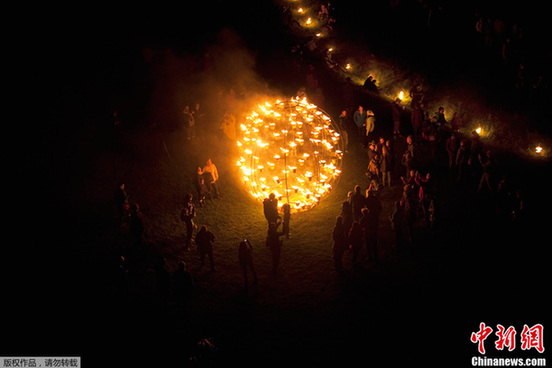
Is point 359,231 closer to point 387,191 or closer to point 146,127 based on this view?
point 387,191

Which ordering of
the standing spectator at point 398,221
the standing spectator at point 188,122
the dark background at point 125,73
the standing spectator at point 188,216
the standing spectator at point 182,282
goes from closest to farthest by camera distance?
the standing spectator at point 182,282 → the dark background at point 125,73 → the standing spectator at point 398,221 → the standing spectator at point 188,216 → the standing spectator at point 188,122

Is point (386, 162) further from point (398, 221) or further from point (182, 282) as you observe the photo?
point (182, 282)

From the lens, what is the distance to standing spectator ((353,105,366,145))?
15.8 meters

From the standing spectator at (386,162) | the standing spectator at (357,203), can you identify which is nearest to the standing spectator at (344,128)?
the standing spectator at (386,162)

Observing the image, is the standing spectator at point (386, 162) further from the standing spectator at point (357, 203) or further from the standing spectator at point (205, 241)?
the standing spectator at point (205, 241)

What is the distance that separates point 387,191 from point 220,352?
825 cm

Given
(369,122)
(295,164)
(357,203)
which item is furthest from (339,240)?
(369,122)

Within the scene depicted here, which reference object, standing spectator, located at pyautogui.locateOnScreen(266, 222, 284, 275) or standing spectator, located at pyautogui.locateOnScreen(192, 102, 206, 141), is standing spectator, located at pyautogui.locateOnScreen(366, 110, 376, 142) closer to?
standing spectator, located at pyautogui.locateOnScreen(192, 102, 206, 141)

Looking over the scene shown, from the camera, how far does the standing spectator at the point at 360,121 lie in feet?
51.9

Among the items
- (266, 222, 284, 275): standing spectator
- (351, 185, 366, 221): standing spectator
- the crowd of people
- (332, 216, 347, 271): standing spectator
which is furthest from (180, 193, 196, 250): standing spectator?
(351, 185, 366, 221): standing spectator

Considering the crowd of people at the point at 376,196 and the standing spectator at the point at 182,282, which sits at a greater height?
the crowd of people at the point at 376,196

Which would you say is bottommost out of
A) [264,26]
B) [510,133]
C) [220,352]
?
[220,352]

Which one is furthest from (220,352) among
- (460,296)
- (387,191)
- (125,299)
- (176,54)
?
(176,54)

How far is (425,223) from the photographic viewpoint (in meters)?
11.6
